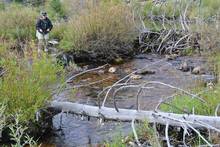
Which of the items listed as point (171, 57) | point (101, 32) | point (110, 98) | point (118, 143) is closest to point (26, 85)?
point (118, 143)

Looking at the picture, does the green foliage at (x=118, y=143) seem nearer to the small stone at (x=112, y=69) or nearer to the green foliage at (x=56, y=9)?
the small stone at (x=112, y=69)

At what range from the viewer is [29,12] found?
2044 centimetres

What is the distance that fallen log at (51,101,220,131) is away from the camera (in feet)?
20.5

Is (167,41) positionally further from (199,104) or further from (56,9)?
(56,9)

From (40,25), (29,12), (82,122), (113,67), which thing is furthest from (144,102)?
(29,12)

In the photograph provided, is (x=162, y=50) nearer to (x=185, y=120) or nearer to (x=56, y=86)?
(x=56, y=86)

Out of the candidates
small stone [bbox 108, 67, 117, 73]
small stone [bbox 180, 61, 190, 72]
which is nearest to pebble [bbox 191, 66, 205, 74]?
small stone [bbox 180, 61, 190, 72]

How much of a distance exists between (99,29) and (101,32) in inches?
5.8

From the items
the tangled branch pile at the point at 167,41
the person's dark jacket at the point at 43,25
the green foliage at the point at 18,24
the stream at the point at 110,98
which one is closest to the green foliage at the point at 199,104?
the stream at the point at 110,98

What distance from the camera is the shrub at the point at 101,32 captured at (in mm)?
14930

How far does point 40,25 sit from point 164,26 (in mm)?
4453

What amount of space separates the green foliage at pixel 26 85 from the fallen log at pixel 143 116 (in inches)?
18.3

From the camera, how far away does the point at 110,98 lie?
405 inches

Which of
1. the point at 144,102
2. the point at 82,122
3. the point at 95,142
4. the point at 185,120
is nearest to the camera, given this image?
the point at 185,120
